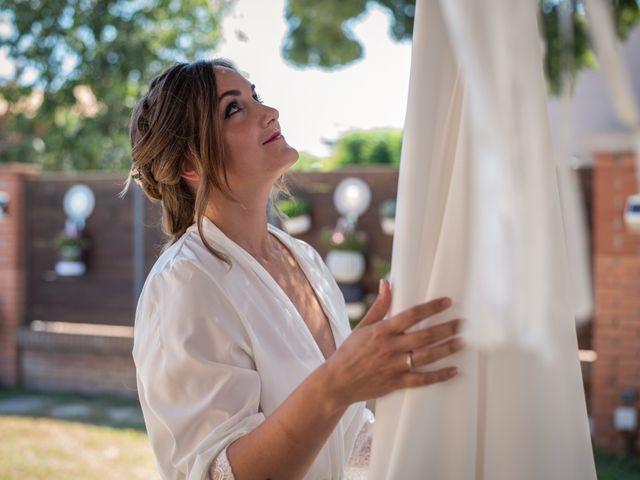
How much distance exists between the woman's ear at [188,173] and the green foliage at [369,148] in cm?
1214

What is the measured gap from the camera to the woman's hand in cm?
80

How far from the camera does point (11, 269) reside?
6.77 meters

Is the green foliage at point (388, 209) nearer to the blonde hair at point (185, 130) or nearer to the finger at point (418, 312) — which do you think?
the blonde hair at point (185, 130)

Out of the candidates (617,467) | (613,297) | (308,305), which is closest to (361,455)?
(308,305)

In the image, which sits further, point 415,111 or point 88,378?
point 88,378

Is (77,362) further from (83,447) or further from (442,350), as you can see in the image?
(442,350)

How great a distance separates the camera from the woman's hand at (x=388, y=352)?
2.63 ft

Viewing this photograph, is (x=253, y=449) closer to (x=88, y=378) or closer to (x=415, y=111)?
(x=415, y=111)

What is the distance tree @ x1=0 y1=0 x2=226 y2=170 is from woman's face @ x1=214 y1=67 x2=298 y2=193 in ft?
14.5

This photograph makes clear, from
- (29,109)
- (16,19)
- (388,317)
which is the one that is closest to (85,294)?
(16,19)

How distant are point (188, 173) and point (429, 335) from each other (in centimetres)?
83

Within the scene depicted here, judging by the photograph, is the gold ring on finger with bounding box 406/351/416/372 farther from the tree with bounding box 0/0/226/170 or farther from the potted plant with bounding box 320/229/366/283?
the tree with bounding box 0/0/226/170

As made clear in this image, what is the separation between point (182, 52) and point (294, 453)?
812 centimetres

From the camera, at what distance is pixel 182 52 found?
866 centimetres
